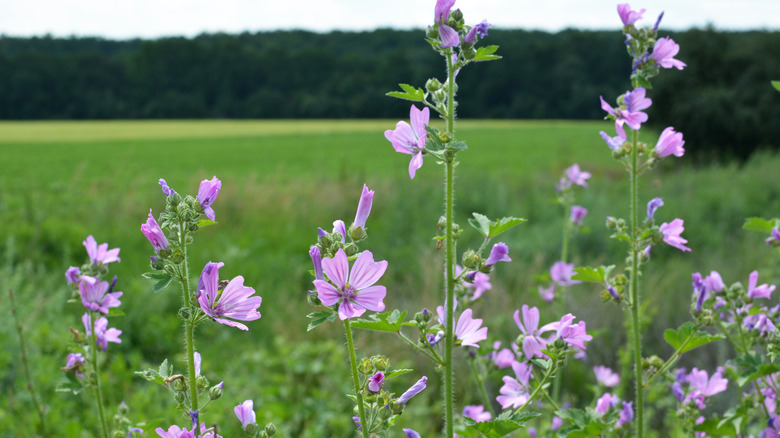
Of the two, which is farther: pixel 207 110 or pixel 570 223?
pixel 207 110

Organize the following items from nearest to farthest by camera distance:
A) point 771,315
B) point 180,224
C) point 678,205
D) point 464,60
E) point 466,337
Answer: point 180,224, point 464,60, point 466,337, point 771,315, point 678,205

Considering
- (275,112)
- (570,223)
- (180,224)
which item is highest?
(180,224)

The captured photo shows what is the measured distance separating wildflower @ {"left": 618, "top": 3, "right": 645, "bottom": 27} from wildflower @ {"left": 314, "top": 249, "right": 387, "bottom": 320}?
0.79 m

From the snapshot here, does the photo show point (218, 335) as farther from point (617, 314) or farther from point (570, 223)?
point (570, 223)

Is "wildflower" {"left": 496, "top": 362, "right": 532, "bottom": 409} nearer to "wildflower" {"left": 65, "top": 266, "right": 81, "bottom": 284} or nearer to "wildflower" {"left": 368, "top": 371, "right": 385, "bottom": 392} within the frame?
"wildflower" {"left": 368, "top": 371, "right": 385, "bottom": 392}

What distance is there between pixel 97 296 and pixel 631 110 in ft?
3.63

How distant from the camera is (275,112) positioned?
67125 millimetres

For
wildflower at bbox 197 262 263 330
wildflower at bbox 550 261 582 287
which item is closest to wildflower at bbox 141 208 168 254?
wildflower at bbox 197 262 263 330

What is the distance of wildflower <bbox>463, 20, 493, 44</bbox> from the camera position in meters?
0.98

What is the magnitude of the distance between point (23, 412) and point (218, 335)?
6.89 ft

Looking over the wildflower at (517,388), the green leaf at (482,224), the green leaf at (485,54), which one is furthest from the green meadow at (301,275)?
the wildflower at (517,388)

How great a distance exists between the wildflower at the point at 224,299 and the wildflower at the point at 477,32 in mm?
505

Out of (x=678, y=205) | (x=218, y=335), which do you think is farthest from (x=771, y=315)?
(x=678, y=205)

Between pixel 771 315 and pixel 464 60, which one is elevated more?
pixel 464 60
